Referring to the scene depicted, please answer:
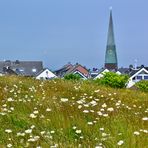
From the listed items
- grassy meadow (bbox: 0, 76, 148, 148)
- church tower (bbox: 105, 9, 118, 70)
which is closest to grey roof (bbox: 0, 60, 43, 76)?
church tower (bbox: 105, 9, 118, 70)

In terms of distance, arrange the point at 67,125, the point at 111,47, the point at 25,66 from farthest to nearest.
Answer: the point at 111,47 < the point at 25,66 < the point at 67,125

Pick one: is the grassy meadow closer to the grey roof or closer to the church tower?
the grey roof

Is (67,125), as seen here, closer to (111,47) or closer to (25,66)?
(25,66)

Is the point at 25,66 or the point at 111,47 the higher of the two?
the point at 111,47

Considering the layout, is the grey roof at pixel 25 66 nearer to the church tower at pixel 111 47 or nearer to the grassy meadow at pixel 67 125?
the church tower at pixel 111 47

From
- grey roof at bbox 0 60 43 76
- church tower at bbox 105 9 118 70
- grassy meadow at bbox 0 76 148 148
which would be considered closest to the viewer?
grassy meadow at bbox 0 76 148 148

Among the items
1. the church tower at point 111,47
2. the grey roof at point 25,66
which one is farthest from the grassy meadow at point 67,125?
the church tower at point 111,47

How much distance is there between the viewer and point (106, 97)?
1173cm

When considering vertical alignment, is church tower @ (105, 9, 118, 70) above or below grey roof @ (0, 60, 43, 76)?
above

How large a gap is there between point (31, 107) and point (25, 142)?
2839 mm

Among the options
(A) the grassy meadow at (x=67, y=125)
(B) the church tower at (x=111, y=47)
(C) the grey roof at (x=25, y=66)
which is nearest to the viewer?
(A) the grassy meadow at (x=67, y=125)

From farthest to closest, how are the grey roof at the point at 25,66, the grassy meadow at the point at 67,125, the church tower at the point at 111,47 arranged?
the church tower at the point at 111,47
the grey roof at the point at 25,66
the grassy meadow at the point at 67,125

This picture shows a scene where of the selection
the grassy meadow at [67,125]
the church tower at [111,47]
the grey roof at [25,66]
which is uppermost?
the church tower at [111,47]

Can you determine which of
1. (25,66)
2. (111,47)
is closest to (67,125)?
(25,66)
